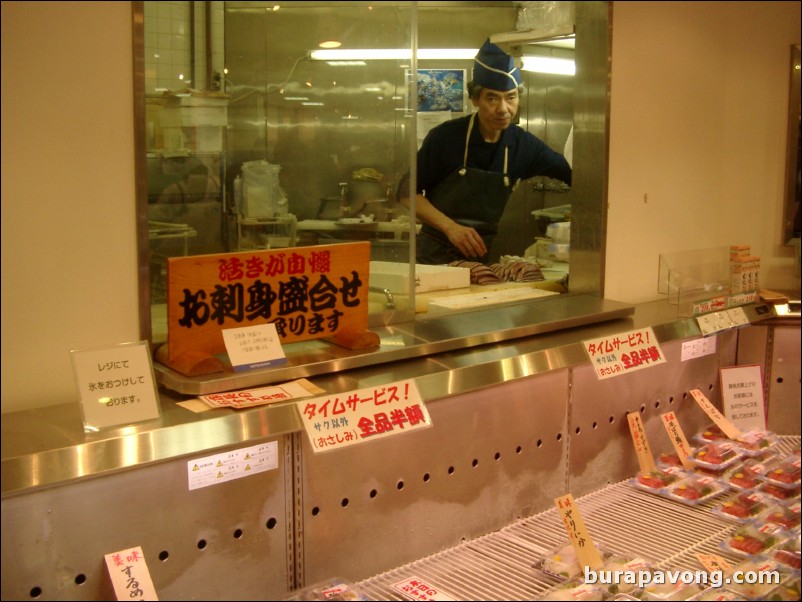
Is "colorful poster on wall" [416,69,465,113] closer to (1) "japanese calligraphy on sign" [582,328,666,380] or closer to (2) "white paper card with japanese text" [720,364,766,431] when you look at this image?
(2) "white paper card with japanese text" [720,364,766,431]

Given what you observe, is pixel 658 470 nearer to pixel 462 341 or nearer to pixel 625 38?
pixel 462 341

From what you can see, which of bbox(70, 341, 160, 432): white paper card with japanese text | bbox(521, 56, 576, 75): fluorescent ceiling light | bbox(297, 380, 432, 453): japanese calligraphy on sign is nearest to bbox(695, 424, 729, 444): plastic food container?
bbox(297, 380, 432, 453): japanese calligraphy on sign

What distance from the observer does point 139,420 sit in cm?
176

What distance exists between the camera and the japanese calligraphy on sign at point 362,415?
1879 millimetres

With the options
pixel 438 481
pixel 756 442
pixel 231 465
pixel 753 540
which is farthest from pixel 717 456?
pixel 231 465

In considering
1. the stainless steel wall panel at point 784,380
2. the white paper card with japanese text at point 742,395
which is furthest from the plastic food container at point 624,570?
the stainless steel wall panel at point 784,380

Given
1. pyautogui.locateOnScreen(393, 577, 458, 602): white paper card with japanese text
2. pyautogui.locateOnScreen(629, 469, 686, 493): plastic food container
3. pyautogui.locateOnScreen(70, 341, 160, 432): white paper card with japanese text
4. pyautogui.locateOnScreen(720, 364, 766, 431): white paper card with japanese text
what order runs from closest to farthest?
1. pyautogui.locateOnScreen(70, 341, 160, 432): white paper card with japanese text
2. pyautogui.locateOnScreen(393, 577, 458, 602): white paper card with japanese text
3. pyautogui.locateOnScreen(629, 469, 686, 493): plastic food container
4. pyautogui.locateOnScreen(720, 364, 766, 431): white paper card with japanese text

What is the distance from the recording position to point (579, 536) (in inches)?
86.0

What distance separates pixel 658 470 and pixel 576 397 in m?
0.48

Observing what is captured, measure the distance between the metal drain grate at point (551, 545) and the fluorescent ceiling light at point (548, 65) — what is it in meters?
2.90

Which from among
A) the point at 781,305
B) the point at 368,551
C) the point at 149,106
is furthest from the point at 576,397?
the point at 149,106

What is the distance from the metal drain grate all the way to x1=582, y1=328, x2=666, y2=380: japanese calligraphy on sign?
1.36 ft

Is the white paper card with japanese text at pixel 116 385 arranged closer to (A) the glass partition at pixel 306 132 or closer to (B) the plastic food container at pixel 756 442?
(A) the glass partition at pixel 306 132

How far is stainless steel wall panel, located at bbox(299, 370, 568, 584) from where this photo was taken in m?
2.01
